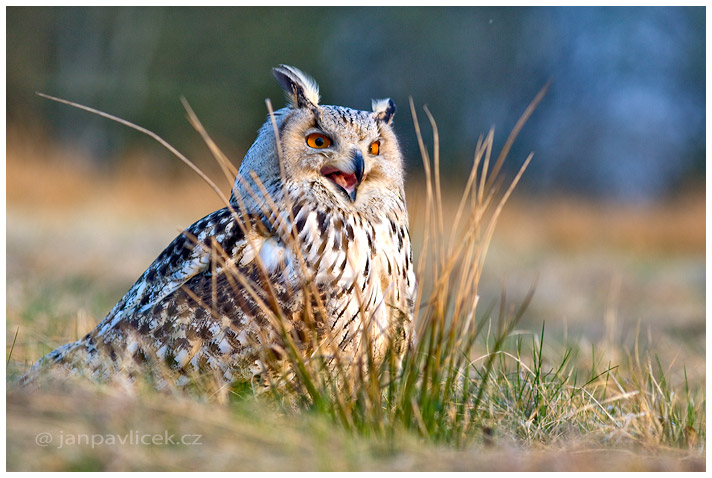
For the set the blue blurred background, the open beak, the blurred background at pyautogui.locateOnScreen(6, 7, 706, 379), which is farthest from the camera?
the blue blurred background

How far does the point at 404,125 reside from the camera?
661cm

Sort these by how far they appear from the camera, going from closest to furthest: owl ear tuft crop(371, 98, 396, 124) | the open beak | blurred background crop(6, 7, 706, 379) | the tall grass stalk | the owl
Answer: the tall grass stalk
the owl
the open beak
owl ear tuft crop(371, 98, 396, 124)
blurred background crop(6, 7, 706, 379)

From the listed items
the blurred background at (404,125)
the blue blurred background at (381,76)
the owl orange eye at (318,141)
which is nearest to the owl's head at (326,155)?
the owl orange eye at (318,141)

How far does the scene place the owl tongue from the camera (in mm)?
2615

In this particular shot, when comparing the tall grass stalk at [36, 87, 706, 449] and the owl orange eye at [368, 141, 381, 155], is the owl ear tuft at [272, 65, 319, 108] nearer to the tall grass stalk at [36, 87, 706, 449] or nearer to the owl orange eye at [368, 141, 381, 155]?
the owl orange eye at [368, 141, 381, 155]

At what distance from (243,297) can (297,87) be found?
31.6 inches

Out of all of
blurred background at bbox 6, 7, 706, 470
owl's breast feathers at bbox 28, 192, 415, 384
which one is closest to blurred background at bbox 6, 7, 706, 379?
blurred background at bbox 6, 7, 706, 470

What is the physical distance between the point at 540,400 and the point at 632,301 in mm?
4327

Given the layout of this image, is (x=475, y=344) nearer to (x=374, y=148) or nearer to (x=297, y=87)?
(x=374, y=148)

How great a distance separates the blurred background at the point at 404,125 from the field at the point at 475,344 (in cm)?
5

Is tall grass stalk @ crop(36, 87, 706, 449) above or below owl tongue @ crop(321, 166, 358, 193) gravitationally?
below

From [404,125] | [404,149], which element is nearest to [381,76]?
[404,125]

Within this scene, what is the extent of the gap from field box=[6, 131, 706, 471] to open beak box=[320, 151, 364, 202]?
22cm

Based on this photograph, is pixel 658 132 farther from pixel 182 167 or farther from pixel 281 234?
pixel 281 234
